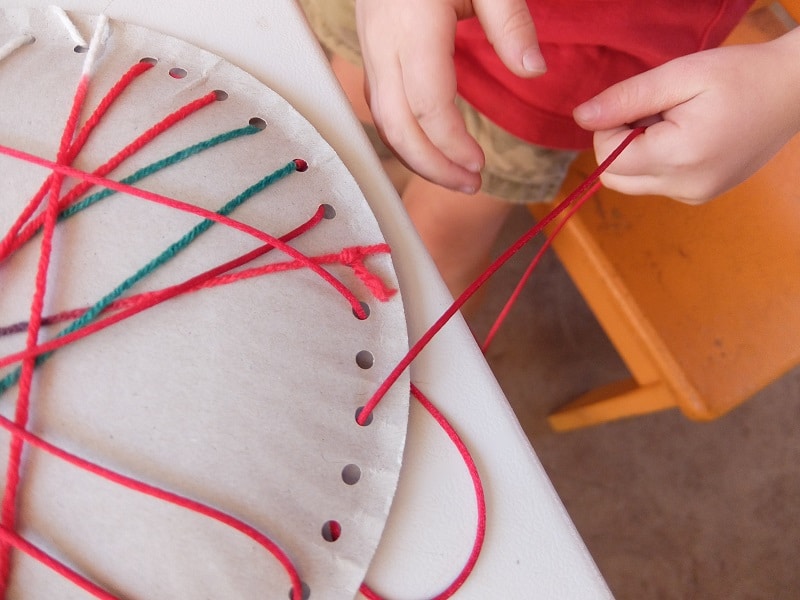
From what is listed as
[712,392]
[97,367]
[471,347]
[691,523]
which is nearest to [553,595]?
[471,347]

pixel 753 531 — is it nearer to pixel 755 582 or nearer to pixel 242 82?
pixel 755 582

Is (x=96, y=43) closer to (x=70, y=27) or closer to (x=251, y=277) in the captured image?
(x=70, y=27)

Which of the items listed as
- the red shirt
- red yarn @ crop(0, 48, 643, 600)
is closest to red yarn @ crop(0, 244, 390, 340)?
red yarn @ crop(0, 48, 643, 600)

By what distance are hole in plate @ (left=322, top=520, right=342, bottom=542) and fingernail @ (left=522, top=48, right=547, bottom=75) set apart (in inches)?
10.1

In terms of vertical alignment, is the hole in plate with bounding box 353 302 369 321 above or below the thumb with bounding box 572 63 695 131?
below

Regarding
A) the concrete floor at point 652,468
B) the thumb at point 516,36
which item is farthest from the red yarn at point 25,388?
the concrete floor at point 652,468

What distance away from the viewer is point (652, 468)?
0.94 metres

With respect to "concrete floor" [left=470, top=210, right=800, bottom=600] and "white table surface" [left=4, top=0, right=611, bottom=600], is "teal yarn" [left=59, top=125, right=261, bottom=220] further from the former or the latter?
"concrete floor" [left=470, top=210, right=800, bottom=600]

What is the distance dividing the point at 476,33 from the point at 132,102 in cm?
31

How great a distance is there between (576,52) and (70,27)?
14.4 inches

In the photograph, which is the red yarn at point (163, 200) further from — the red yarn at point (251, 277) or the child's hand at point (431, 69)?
the child's hand at point (431, 69)

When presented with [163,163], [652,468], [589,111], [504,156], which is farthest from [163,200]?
[652,468]

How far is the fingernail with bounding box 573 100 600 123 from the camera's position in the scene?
376 mm

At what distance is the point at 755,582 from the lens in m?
0.91
